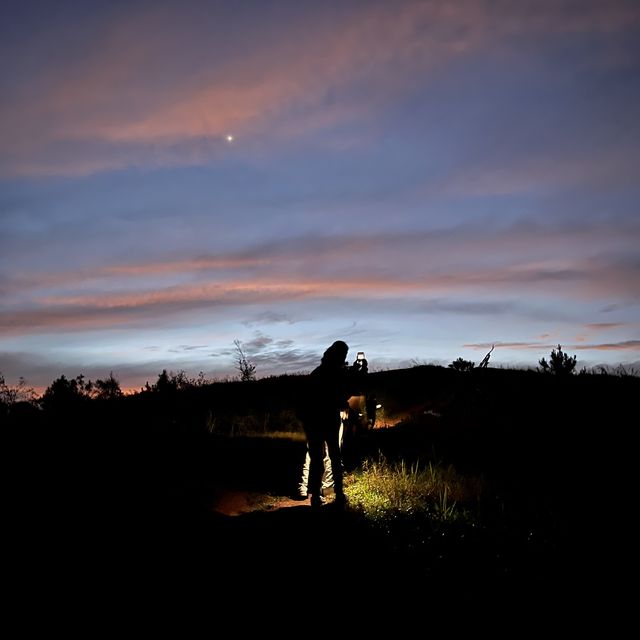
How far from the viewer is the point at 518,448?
46.0ft

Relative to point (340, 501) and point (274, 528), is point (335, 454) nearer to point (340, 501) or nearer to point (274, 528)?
point (340, 501)

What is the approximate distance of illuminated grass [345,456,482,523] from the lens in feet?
26.9

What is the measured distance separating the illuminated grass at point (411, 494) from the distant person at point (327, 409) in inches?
27.5

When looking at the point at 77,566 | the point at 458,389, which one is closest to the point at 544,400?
the point at 458,389

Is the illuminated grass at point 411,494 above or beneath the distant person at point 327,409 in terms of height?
beneath

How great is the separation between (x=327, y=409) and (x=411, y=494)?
2.21 metres

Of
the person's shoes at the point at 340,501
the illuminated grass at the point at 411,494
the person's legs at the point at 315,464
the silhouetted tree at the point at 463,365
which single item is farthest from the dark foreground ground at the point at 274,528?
the silhouetted tree at the point at 463,365

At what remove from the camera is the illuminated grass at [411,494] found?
820 cm

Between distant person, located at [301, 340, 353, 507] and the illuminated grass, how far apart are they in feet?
2.29

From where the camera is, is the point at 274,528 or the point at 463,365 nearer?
the point at 274,528

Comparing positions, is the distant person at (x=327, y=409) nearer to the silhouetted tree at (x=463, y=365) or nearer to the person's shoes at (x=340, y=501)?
the person's shoes at (x=340, y=501)

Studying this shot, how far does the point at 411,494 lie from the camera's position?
948 centimetres

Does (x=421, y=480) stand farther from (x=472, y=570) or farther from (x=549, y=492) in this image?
(x=472, y=570)

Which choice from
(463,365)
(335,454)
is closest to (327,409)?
(335,454)
